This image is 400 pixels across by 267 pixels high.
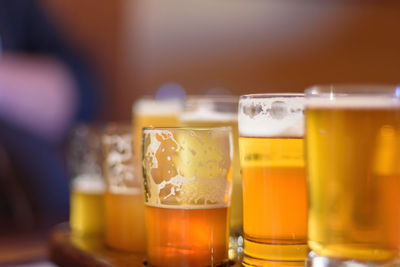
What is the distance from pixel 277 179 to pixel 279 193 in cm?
2

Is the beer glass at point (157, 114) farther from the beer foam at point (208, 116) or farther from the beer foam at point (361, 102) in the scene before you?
the beer foam at point (361, 102)

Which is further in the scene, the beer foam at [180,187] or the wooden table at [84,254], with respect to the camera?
the wooden table at [84,254]

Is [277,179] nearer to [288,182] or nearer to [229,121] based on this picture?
[288,182]

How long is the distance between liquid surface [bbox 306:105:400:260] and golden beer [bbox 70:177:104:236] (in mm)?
530

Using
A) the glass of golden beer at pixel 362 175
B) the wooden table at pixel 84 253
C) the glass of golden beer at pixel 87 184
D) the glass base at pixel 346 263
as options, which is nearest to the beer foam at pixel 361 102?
the glass of golden beer at pixel 362 175

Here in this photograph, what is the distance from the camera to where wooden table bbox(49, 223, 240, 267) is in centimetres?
78

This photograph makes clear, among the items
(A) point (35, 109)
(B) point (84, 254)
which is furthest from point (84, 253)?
(A) point (35, 109)

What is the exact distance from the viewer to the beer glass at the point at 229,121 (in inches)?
30.1

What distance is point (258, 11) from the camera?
3.66 m

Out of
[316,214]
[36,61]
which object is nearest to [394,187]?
[316,214]

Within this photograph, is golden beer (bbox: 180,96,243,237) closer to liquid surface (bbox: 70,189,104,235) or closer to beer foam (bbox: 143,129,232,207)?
beer foam (bbox: 143,129,232,207)

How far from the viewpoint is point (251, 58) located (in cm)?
364

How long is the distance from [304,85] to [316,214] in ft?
9.54

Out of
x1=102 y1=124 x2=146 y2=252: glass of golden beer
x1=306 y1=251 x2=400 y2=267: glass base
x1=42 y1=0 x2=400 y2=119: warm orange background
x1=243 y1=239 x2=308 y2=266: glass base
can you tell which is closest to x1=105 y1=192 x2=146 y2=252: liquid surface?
x1=102 y1=124 x2=146 y2=252: glass of golden beer
